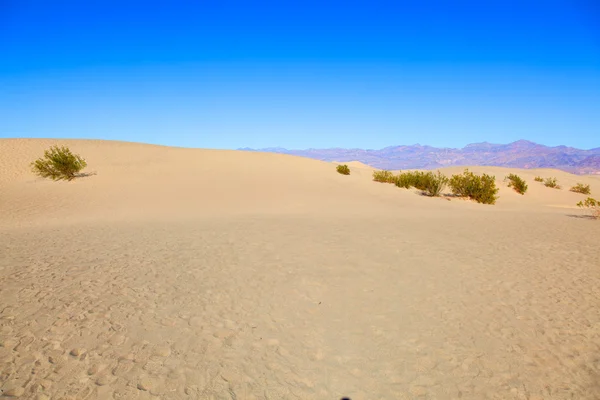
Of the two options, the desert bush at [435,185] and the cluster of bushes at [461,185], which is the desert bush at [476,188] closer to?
the cluster of bushes at [461,185]

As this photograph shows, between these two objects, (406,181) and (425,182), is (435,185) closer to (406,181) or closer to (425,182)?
(425,182)

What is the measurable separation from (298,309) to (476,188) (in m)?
18.1

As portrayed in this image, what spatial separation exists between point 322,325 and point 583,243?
8.04 m

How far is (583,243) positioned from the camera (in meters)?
8.57

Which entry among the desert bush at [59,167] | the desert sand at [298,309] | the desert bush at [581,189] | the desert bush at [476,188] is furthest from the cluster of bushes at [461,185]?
the desert bush at [59,167]

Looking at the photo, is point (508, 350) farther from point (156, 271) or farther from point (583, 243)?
Answer: point (583, 243)

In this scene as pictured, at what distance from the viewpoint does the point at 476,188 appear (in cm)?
1962

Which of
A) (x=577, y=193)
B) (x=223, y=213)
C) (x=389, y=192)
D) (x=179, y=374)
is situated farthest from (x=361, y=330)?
(x=577, y=193)

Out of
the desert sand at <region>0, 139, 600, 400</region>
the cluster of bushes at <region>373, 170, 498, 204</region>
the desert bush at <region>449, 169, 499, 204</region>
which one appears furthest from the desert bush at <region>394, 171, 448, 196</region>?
the desert sand at <region>0, 139, 600, 400</region>

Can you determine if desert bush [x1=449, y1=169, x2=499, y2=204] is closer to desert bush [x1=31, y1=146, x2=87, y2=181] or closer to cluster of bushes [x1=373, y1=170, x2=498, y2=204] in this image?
cluster of bushes [x1=373, y1=170, x2=498, y2=204]

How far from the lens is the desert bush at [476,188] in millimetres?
19016

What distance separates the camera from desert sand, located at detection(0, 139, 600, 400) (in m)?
3.46

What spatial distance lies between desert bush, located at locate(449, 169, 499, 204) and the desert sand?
7.94 m

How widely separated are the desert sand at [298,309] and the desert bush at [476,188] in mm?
7938
